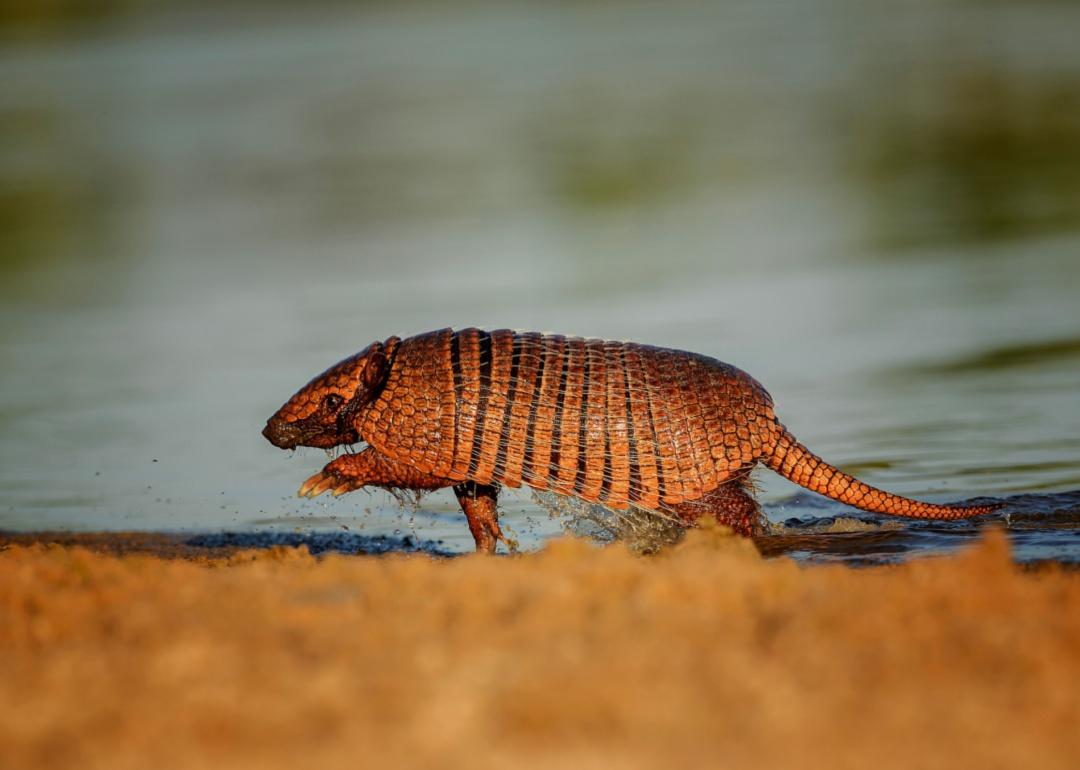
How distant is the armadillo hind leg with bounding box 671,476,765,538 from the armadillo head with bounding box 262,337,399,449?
6.26ft

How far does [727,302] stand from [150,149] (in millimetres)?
18215

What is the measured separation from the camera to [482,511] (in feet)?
29.9

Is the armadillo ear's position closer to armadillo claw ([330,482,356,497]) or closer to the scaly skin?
the scaly skin

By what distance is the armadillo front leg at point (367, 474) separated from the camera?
28.7 feet

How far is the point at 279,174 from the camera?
2778 centimetres

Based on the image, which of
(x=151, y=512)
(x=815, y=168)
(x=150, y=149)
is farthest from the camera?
(x=150, y=149)

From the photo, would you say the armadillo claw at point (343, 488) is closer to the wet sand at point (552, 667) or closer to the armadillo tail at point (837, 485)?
the wet sand at point (552, 667)

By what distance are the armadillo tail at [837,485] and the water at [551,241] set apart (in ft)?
0.64

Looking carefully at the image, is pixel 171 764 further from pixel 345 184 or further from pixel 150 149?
pixel 150 149

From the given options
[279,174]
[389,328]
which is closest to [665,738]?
[389,328]

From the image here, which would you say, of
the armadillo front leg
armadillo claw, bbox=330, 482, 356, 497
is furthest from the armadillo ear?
armadillo claw, bbox=330, 482, 356, 497

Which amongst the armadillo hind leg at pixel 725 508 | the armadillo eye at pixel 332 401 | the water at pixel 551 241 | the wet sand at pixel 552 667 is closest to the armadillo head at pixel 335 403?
the armadillo eye at pixel 332 401

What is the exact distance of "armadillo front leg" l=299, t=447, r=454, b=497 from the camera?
344 inches

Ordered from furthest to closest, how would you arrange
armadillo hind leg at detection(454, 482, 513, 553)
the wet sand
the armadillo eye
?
armadillo hind leg at detection(454, 482, 513, 553), the armadillo eye, the wet sand
